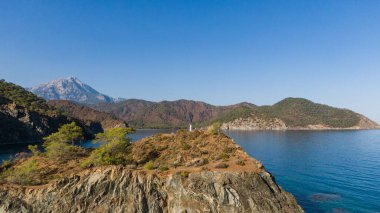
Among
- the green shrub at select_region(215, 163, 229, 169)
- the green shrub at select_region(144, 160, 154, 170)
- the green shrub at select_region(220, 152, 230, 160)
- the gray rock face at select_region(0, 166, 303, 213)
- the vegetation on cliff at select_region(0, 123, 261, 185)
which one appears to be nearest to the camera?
the gray rock face at select_region(0, 166, 303, 213)

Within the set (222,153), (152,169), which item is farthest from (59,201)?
(222,153)

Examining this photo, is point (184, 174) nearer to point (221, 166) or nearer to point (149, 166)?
point (221, 166)

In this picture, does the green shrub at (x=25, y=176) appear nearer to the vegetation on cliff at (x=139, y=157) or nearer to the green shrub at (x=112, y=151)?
Answer: the vegetation on cliff at (x=139, y=157)

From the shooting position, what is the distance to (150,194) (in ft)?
129

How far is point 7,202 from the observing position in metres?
38.0

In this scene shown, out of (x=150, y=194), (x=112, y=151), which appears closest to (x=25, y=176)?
(x=112, y=151)

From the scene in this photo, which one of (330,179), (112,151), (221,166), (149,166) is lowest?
(330,179)

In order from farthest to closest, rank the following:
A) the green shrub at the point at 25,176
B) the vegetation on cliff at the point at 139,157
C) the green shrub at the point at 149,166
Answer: the green shrub at the point at 149,166, the vegetation on cliff at the point at 139,157, the green shrub at the point at 25,176

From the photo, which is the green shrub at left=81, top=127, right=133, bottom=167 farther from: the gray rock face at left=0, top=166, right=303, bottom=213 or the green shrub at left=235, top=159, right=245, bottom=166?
the green shrub at left=235, top=159, right=245, bottom=166

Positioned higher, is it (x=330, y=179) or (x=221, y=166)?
(x=221, y=166)

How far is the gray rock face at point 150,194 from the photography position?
3791cm

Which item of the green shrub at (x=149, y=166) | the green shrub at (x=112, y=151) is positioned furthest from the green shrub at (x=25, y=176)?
the green shrub at (x=149, y=166)

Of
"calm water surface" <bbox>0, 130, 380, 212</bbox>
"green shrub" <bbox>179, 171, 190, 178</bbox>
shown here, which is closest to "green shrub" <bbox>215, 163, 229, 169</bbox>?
"green shrub" <bbox>179, 171, 190, 178</bbox>

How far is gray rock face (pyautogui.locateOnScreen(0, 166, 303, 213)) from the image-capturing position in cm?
3791
